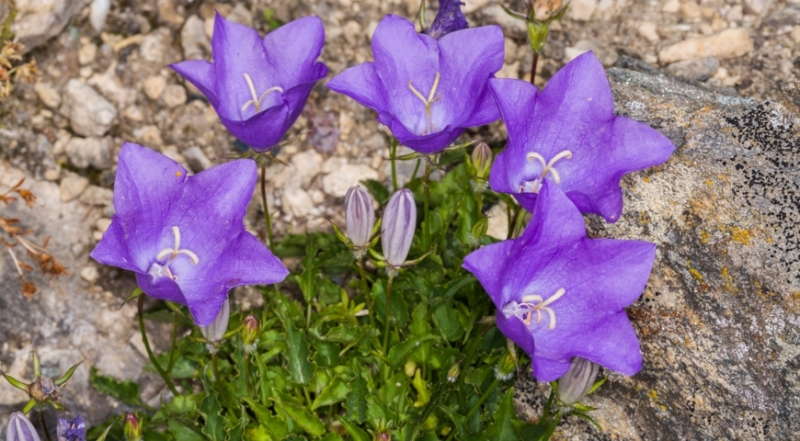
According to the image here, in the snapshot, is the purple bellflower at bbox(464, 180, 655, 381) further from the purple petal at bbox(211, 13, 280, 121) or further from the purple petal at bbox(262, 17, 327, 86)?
the purple petal at bbox(211, 13, 280, 121)

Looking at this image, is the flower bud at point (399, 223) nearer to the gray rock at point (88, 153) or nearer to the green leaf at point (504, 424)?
the green leaf at point (504, 424)

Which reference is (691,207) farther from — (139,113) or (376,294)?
(139,113)

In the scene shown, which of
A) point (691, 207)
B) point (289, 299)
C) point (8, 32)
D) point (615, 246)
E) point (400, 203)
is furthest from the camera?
point (8, 32)

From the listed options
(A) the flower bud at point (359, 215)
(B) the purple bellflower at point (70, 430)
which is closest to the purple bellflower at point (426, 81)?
(A) the flower bud at point (359, 215)

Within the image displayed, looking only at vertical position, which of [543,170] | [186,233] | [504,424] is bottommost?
[504,424]

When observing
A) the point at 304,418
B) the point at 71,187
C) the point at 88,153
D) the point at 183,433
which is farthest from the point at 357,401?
the point at 88,153

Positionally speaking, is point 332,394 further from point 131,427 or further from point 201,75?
point 201,75

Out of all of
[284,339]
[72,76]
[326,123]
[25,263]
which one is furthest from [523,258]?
[72,76]
